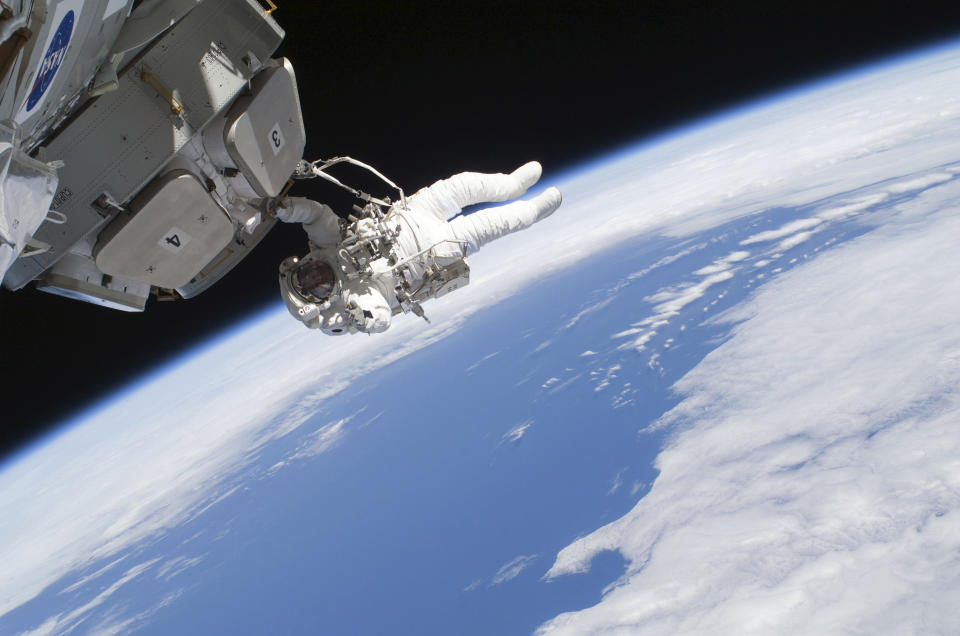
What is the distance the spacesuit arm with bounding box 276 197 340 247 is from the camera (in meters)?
4.40

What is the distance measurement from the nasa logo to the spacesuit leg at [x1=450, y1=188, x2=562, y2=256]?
10.7ft

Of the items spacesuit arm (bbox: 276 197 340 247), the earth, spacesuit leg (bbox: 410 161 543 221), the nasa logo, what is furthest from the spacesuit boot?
the earth

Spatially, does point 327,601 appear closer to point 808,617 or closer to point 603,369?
point 808,617

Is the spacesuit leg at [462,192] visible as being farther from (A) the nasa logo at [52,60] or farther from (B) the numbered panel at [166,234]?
(A) the nasa logo at [52,60]

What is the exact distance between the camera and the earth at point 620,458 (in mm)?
6602

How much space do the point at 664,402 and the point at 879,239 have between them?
875 centimetres

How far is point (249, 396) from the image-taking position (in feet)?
91.1

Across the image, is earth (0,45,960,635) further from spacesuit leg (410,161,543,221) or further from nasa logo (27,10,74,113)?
nasa logo (27,10,74,113)

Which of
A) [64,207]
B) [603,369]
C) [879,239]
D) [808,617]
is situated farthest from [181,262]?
[879,239]

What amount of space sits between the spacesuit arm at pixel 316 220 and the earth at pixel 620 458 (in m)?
5.93

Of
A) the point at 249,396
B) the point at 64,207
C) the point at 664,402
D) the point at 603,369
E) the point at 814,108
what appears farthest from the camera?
the point at 814,108

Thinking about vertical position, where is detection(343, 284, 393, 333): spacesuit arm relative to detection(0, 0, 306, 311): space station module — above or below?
below

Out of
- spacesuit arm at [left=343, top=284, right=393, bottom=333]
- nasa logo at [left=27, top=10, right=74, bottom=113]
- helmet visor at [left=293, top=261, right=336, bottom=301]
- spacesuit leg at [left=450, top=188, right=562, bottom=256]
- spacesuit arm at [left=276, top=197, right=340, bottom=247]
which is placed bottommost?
spacesuit arm at [left=343, top=284, right=393, bottom=333]

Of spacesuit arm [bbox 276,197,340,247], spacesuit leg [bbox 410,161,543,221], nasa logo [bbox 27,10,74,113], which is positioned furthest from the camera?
spacesuit leg [bbox 410,161,543,221]
